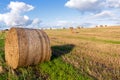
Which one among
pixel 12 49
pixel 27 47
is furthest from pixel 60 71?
pixel 12 49

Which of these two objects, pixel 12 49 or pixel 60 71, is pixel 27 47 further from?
pixel 60 71

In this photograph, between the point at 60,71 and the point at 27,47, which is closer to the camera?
the point at 60,71

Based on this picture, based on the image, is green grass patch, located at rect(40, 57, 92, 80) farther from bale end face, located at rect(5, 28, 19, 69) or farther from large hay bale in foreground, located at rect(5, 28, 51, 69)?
bale end face, located at rect(5, 28, 19, 69)

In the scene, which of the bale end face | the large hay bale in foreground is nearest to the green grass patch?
the large hay bale in foreground

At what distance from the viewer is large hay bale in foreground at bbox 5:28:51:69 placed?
1150cm

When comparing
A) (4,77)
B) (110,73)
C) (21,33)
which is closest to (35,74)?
(4,77)

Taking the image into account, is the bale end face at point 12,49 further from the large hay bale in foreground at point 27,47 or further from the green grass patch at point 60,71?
the green grass patch at point 60,71

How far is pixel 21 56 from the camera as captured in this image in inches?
450

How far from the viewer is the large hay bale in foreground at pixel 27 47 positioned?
1150cm

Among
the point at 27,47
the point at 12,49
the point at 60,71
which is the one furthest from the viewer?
the point at 12,49

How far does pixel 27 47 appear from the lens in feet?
37.9

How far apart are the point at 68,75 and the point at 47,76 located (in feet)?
3.22

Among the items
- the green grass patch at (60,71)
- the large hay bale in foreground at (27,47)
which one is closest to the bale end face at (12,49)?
the large hay bale in foreground at (27,47)

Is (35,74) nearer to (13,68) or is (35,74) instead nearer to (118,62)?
(13,68)
